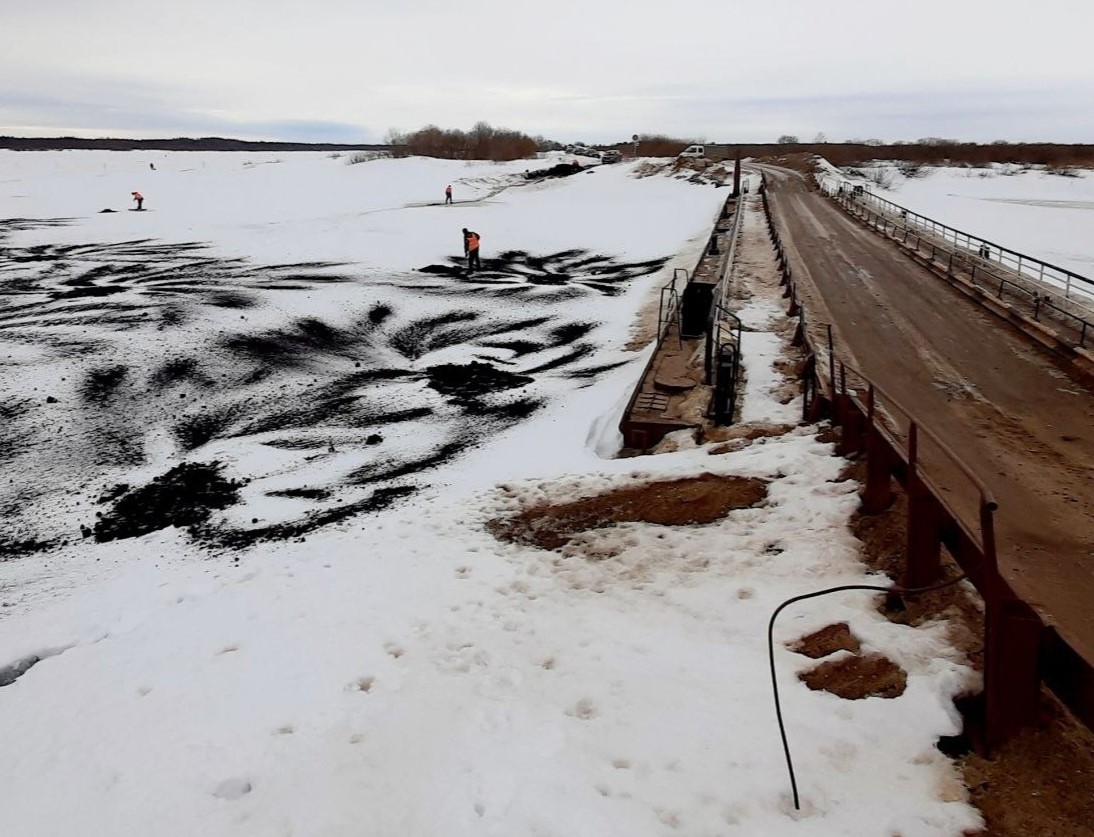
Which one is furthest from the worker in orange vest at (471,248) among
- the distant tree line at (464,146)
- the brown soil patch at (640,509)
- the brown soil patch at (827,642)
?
the distant tree line at (464,146)

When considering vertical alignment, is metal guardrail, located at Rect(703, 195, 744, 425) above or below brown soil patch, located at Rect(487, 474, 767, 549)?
above

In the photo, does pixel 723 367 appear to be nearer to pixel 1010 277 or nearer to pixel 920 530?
pixel 920 530

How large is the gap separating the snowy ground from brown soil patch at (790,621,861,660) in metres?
28.4

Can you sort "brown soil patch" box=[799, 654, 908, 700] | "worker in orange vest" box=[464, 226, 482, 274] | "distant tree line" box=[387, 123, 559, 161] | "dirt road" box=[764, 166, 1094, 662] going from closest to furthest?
"brown soil patch" box=[799, 654, 908, 700] → "dirt road" box=[764, 166, 1094, 662] → "worker in orange vest" box=[464, 226, 482, 274] → "distant tree line" box=[387, 123, 559, 161]

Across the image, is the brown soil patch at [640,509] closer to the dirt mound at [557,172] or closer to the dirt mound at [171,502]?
the dirt mound at [171,502]

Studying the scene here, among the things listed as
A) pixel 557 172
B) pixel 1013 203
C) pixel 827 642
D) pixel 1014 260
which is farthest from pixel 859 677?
pixel 557 172

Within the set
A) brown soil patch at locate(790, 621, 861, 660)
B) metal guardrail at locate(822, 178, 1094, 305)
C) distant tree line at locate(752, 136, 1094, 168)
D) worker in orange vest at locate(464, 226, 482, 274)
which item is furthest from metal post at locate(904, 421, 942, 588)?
distant tree line at locate(752, 136, 1094, 168)

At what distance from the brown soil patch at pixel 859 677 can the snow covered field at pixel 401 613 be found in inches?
4.3

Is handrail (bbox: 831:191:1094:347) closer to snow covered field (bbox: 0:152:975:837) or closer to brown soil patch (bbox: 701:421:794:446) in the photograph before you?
snow covered field (bbox: 0:152:975:837)

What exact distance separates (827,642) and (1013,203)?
65810 mm

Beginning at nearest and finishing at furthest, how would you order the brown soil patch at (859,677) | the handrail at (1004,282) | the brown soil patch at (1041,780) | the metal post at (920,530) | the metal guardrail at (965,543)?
the brown soil patch at (1041,780), the metal guardrail at (965,543), the brown soil patch at (859,677), the metal post at (920,530), the handrail at (1004,282)

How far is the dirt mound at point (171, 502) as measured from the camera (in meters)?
10.1

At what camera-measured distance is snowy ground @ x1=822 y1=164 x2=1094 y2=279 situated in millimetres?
36344

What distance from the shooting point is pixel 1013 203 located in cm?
5903
